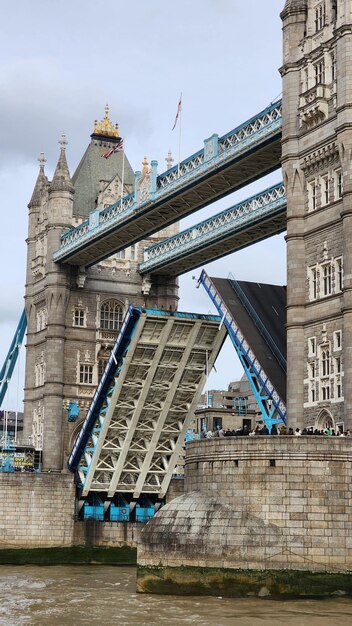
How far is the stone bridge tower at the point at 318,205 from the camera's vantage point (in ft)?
127

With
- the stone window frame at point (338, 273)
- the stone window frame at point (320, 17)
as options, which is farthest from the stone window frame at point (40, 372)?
the stone window frame at point (320, 17)

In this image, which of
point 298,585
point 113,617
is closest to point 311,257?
point 298,585

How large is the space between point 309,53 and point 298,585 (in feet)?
63.2

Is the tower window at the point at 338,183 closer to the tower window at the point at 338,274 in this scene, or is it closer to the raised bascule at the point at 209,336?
the raised bascule at the point at 209,336

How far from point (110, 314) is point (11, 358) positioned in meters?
10.2

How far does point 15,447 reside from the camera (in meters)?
65.0

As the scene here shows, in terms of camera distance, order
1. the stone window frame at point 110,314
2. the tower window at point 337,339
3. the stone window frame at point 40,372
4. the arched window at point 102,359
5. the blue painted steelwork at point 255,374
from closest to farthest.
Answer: the tower window at point 337,339 < the blue painted steelwork at point 255,374 < the arched window at point 102,359 < the stone window frame at point 40,372 < the stone window frame at point 110,314

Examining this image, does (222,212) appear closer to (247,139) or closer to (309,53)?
(247,139)

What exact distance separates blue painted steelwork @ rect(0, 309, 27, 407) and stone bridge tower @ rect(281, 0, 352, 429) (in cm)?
3298

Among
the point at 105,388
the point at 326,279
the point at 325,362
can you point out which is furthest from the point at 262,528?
the point at 105,388

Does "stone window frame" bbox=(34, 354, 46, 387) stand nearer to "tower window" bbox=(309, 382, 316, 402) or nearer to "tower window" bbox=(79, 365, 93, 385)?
"tower window" bbox=(79, 365, 93, 385)

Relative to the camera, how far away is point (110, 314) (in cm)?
6744

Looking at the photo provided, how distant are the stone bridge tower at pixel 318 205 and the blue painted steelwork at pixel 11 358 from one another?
33.0 m

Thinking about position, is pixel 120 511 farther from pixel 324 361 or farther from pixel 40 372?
pixel 324 361
